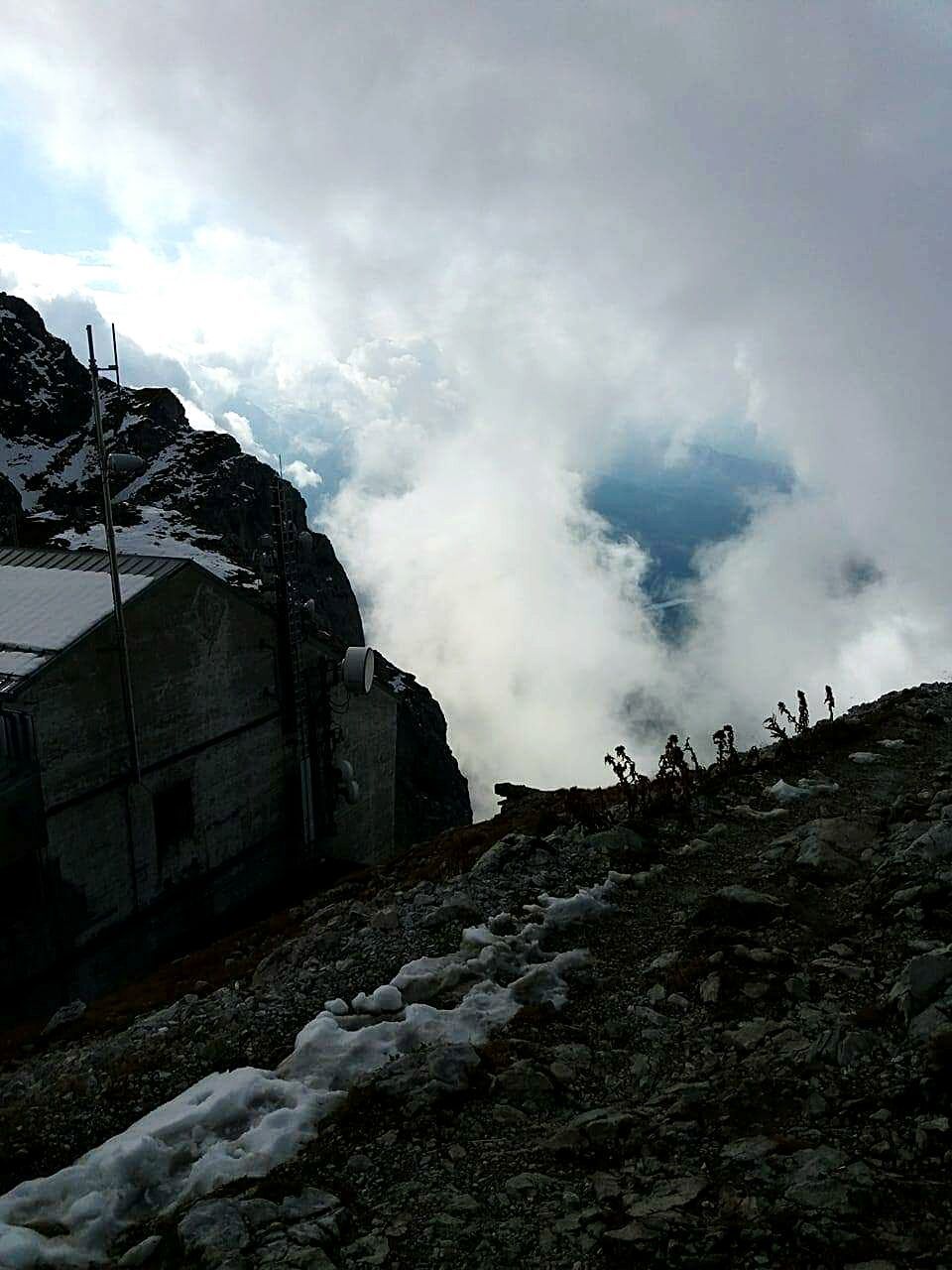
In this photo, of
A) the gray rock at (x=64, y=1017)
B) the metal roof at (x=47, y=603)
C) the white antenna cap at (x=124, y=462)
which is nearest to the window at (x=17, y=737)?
the metal roof at (x=47, y=603)

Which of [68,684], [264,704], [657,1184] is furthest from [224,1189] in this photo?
[264,704]

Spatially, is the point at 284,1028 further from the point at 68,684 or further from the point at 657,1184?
the point at 68,684

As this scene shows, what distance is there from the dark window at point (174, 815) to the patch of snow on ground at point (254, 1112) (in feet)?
45.5

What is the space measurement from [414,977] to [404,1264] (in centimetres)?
508

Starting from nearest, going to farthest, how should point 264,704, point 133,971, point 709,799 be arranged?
point 709,799 < point 133,971 < point 264,704

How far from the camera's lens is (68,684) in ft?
66.9

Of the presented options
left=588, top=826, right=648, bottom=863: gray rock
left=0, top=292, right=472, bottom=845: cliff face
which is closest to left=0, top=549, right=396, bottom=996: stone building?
left=588, top=826, right=648, bottom=863: gray rock

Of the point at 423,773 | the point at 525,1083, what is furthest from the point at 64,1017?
the point at 423,773

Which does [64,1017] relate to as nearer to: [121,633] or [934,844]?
[121,633]

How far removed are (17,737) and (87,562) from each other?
25.1 feet

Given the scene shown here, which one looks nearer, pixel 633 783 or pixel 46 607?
pixel 633 783

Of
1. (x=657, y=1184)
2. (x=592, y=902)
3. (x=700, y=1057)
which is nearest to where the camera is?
(x=657, y=1184)

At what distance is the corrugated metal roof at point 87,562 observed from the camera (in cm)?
2392

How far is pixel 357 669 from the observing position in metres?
28.6
